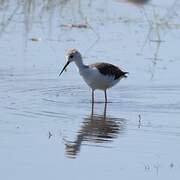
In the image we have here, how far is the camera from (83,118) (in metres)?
12.1

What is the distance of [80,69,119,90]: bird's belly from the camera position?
13.8 m

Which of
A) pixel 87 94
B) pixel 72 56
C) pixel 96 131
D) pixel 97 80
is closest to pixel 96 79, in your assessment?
pixel 97 80

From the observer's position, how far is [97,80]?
1385 cm

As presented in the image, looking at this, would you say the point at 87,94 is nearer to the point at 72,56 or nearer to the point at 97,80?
the point at 97,80

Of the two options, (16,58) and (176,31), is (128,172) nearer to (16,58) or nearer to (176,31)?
(16,58)

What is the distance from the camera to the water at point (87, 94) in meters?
9.83

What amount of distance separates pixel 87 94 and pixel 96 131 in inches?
100

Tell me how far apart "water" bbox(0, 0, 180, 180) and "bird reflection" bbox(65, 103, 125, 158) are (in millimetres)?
14

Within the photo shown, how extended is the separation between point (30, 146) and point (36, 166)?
82 centimetres

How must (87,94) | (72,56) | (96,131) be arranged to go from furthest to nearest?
(72,56), (87,94), (96,131)

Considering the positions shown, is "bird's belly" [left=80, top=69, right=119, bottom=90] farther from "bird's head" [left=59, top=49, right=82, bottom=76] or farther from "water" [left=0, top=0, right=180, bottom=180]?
"bird's head" [left=59, top=49, right=82, bottom=76]

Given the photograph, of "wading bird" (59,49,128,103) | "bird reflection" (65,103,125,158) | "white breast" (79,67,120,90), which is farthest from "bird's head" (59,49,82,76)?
"bird reflection" (65,103,125,158)

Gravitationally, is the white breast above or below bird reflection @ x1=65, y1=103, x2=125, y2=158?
above

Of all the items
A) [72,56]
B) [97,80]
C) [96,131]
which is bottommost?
[96,131]
